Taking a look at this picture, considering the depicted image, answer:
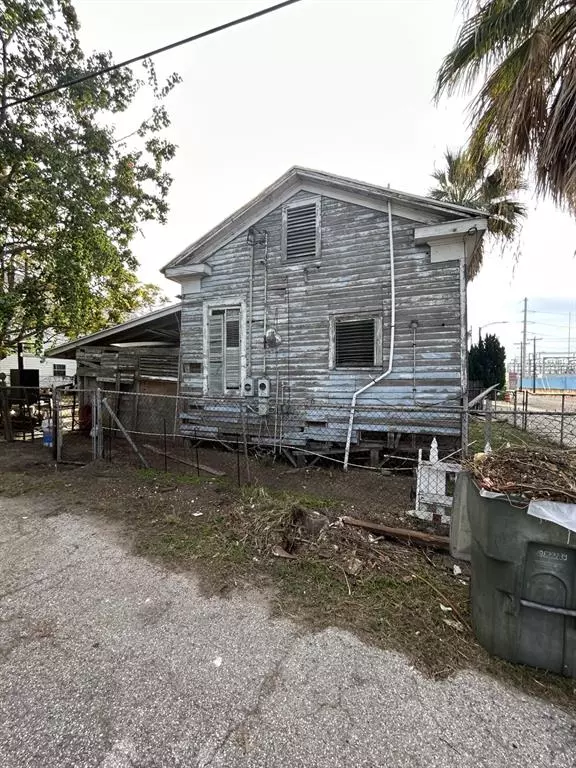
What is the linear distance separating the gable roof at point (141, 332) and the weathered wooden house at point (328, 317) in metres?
1.26

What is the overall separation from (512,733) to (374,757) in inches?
28.7

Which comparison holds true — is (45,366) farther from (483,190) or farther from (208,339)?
(483,190)

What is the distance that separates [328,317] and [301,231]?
80.6 inches

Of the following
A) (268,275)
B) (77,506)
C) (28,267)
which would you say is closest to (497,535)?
(77,506)

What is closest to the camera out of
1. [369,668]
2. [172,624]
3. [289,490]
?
[369,668]

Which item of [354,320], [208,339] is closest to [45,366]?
[208,339]

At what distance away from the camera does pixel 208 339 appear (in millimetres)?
8734

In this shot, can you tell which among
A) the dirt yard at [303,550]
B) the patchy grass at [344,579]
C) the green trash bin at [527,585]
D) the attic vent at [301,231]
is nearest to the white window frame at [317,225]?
the attic vent at [301,231]

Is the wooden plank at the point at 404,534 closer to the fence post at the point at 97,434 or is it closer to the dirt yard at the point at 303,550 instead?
the dirt yard at the point at 303,550

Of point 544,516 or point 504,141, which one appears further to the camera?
point 504,141

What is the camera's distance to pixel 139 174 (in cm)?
1185

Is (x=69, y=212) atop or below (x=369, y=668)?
atop

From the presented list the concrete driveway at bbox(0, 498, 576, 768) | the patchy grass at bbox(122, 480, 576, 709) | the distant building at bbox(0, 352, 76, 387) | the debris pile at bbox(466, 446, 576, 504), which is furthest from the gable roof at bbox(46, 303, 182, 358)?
the distant building at bbox(0, 352, 76, 387)

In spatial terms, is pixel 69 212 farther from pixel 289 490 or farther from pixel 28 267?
pixel 289 490
